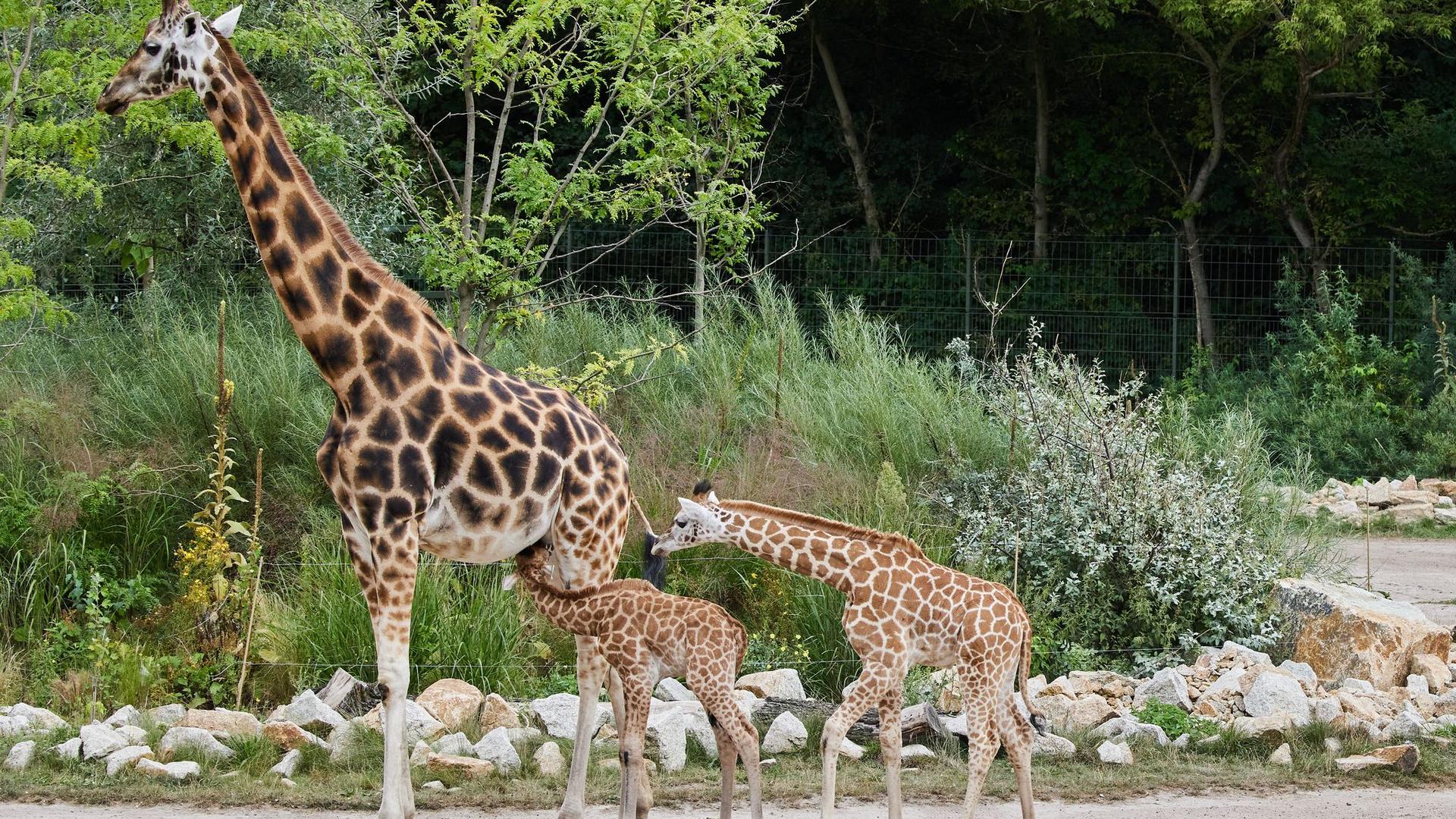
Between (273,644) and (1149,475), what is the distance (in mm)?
5350

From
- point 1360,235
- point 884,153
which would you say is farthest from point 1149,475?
point 884,153

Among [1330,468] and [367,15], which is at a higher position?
[367,15]

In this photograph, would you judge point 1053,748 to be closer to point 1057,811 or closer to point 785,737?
point 1057,811

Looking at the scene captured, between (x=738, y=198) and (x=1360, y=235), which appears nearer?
(x=738, y=198)

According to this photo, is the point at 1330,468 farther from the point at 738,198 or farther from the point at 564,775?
the point at 564,775

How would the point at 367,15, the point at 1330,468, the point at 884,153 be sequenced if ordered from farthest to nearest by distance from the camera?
the point at 884,153
the point at 1330,468
the point at 367,15

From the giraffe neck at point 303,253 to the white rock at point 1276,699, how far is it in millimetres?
4869

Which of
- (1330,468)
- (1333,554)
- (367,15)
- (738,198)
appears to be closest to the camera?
(1333,554)

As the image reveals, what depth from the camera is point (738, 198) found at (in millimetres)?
20375

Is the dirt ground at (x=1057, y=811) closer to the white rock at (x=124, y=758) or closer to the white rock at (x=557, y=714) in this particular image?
the white rock at (x=124, y=758)

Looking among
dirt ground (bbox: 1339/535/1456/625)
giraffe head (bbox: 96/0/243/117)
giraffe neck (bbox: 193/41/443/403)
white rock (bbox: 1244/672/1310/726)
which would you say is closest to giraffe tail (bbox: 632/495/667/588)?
giraffe neck (bbox: 193/41/443/403)

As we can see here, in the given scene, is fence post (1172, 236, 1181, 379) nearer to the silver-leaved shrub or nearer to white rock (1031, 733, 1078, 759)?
the silver-leaved shrub

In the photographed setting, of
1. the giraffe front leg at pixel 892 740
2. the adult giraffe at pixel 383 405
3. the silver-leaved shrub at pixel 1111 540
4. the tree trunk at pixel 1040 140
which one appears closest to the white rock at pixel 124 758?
the adult giraffe at pixel 383 405

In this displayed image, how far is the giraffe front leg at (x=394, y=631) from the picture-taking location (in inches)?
220
